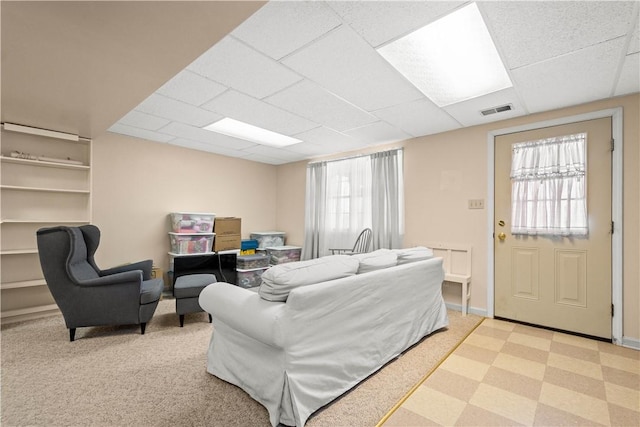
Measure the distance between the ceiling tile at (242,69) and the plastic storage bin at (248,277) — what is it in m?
3.00

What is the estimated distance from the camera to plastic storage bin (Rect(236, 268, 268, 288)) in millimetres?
4688

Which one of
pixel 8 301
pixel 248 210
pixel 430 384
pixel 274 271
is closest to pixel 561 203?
pixel 430 384

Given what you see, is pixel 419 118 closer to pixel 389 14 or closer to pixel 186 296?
pixel 389 14

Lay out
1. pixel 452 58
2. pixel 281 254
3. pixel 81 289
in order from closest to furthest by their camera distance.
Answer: pixel 452 58
pixel 81 289
pixel 281 254

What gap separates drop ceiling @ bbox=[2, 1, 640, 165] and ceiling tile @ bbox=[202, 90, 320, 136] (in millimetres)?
13

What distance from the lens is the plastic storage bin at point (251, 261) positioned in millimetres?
4719

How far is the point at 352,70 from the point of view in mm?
2248

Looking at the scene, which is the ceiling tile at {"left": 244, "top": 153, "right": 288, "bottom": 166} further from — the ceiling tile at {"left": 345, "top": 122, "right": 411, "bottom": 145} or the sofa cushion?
the sofa cushion

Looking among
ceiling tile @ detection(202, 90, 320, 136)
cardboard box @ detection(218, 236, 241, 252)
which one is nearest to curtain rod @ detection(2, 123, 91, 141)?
ceiling tile @ detection(202, 90, 320, 136)

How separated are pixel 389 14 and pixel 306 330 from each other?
1.86 meters

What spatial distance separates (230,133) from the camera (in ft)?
13.1

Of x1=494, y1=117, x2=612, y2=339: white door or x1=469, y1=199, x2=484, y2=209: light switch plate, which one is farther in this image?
x1=469, y1=199, x2=484, y2=209: light switch plate

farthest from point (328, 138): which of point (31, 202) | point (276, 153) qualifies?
point (31, 202)

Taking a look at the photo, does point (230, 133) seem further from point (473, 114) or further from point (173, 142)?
point (473, 114)
